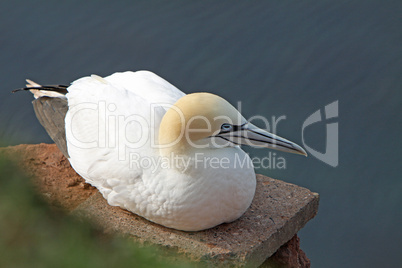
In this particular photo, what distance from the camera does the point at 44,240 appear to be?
131 centimetres

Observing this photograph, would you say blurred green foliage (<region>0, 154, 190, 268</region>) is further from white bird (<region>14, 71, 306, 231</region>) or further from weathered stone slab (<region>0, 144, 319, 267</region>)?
white bird (<region>14, 71, 306, 231</region>)

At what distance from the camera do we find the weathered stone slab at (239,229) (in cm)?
324

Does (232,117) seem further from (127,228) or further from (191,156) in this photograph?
(127,228)

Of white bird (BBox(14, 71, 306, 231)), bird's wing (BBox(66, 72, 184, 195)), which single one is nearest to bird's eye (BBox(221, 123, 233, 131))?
white bird (BBox(14, 71, 306, 231))

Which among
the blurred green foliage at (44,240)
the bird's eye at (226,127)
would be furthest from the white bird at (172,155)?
the blurred green foliage at (44,240)

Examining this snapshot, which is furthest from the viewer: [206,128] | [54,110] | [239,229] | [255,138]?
[54,110]

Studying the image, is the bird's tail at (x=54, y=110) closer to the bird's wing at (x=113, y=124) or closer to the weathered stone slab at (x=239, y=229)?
the bird's wing at (x=113, y=124)

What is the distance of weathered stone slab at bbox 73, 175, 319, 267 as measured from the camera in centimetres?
324
